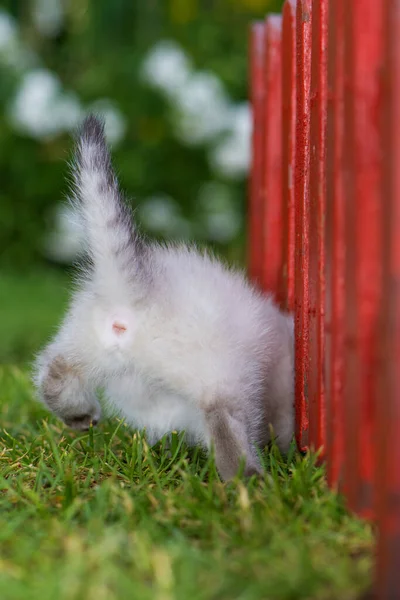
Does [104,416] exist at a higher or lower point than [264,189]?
lower

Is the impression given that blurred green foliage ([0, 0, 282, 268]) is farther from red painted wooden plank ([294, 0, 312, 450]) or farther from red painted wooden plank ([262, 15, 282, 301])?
red painted wooden plank ([294, 0, 312, 450])

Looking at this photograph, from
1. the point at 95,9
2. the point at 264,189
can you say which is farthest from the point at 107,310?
the point at 95,9

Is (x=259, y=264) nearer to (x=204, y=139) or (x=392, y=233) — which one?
(x=392, y=233)

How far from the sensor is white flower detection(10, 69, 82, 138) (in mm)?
5578

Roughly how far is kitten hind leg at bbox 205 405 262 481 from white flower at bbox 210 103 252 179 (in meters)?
3.75

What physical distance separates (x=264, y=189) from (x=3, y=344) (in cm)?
157

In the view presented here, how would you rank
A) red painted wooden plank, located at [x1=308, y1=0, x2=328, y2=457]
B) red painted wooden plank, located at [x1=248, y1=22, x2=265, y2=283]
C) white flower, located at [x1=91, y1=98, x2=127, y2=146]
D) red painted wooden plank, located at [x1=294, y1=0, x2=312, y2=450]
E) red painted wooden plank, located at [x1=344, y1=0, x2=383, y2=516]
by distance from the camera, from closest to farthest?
red painted wooden plank, located at [x1=344, y1=0, x2=383, y2=516] → red painted wooden plank, located at [x1=308, y1=0, x2=328, y2=457] → red painted wooden plank, located at [x1=294, y1=0, x2=312, y2=450] → red painted wooden plank, located at [x1=248, y1=22, x2=265, y2=283] → white flower, located at [x1=91, y1=98, x2=127, y2=146]

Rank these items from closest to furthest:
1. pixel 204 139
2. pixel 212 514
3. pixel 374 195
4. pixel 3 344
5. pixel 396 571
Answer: pixel 396 571 < pixel 374 195 < pixel 212 514 < pixel 3 344 < pixel 204 139

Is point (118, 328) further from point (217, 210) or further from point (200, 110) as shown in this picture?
point (217, 210)

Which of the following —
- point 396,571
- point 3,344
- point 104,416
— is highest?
point 396,571

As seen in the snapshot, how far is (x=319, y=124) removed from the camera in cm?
194

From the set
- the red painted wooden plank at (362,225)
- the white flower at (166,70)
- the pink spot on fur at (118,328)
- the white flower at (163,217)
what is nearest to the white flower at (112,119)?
the white flower at (166,70)

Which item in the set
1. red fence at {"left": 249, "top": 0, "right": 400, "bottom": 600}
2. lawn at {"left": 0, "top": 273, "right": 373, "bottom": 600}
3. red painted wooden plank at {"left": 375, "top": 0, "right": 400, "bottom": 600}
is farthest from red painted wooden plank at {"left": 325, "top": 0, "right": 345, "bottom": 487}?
red painted wooden plank at {"left": 375, "top": 0, "right": 400, "bottom": 600}

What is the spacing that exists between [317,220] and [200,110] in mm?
3876
